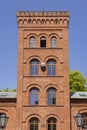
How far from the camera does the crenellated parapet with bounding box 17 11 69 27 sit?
133 feet

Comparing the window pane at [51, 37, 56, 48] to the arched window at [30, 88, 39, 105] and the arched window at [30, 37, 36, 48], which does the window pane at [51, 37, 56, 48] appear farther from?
the arched window at [30, 88, 39, 105]

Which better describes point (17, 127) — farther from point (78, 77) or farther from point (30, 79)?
point (78, 77)

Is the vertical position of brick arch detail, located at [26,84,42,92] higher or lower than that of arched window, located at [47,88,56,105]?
higher

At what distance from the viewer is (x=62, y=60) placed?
3941 cm

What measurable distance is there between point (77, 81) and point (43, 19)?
2106 centimetres

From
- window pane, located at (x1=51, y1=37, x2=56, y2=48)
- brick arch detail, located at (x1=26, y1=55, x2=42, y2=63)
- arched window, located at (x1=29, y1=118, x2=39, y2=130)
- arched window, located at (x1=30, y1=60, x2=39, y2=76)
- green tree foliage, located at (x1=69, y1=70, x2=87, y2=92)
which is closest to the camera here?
arched window, located at (x1=29, y1=118, x2=39, y2=130)

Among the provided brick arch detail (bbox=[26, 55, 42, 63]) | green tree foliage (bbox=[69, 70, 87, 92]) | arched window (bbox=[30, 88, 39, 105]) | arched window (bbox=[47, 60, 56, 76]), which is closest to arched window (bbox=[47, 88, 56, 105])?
arched window (bbox=[30, 88, 39, 105])

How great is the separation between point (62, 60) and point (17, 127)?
9.45 metres

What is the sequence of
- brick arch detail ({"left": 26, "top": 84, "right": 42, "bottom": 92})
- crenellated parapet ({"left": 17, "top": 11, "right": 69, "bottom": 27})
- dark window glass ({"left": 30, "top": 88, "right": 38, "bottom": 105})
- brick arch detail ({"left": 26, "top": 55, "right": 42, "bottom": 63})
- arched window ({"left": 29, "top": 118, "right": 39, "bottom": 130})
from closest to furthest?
arched window ({"left": 29, "top": 118, "right": 39, "bottom": 130}) < dark window glass ({"left": 30, "top": 88, "right": 38, "bottom": 105}) < brick arch detail ({"left": 26, "top": 84, "right": 42, "bottom": 92}) < brick arch detail ({"left": 26, "top": 55, "right": 42, "bottom": 63}) < crenellated parapet ({"left": 17, "top": 11, "right": 69, "bottom": 27})

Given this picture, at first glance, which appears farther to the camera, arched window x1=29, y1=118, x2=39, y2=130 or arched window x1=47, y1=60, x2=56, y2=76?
arched window x1=47, y1=60, x2=56, y2=76

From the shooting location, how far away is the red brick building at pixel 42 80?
3762 centimetres

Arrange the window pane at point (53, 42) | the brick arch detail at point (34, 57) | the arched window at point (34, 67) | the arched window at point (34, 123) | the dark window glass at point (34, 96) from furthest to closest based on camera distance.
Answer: the window pane at point (53, 42)
the brick arch detail at point (34, 57)
the arched window at point (34, 67)
the dark window glass at point (34, 96)
the arched window at point (34, 123)

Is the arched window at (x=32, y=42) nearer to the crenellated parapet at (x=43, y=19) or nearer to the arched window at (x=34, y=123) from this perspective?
the crenellated parapet at (x=43, y=19)

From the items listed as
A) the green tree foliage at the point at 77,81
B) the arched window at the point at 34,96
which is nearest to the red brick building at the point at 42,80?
the arched window at the point at 34,96
